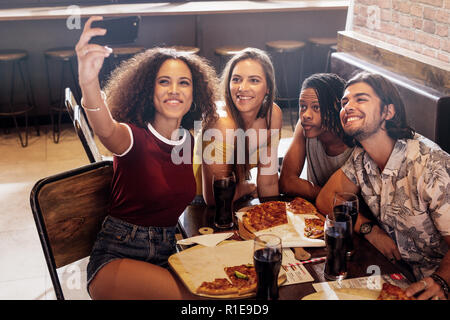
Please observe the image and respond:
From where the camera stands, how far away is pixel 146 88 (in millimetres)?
1690

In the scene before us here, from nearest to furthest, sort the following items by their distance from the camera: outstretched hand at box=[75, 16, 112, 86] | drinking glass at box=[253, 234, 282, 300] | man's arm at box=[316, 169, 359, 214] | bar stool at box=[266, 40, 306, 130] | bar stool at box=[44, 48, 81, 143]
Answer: drinking glass at box=[253, 234, 282, 300], outstretched hand at box=[75, 16, 112, 86], man's arm at box=[316, 169, 359, 214], bar stool at box=[44, 48, 81, 143], bar stool at box=[266, 40, 306, 130]

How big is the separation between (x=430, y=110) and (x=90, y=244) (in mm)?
1464

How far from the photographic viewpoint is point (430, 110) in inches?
86.4

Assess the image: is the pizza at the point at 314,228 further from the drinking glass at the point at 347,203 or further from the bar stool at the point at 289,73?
the bar stool at the point at 289,73

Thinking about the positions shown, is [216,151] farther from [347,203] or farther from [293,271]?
[293,271]

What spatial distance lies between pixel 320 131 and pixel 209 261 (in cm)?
87

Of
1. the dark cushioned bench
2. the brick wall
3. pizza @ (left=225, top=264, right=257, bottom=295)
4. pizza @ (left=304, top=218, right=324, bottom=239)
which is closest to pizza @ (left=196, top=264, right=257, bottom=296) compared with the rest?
pizza @ (left=225, top=264, right=257, bottom=295)

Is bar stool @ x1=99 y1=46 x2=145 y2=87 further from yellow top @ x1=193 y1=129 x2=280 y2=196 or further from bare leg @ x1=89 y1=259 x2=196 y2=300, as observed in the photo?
bare leg @ x1=89 y1=259 x2=196 y2=300

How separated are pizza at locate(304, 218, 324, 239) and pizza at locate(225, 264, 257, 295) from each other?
0.27 m

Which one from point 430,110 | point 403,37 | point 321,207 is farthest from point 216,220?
point 403,37

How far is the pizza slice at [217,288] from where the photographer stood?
1.29m

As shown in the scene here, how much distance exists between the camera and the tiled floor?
260 cm

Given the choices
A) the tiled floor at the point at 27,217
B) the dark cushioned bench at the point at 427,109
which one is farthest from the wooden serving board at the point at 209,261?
the tiled floor at the point at 27,217
